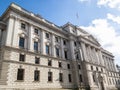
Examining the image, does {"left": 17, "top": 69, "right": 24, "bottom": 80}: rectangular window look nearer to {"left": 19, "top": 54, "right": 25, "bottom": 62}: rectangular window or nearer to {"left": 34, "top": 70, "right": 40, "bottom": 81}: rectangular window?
{"left": 19, "top": 54, "right": 25, "bottom": 62}: rectangular window

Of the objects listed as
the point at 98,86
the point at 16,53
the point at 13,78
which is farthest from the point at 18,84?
the point at 98,86

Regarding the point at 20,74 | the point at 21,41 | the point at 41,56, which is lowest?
the point at 20,74

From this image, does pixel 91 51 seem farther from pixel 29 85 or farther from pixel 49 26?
pixel 29 85

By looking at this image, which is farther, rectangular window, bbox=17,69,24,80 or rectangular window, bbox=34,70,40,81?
rectangular window, bbox=34,70,40,81

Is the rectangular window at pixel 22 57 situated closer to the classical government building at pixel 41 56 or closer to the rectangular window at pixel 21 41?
the classical government building at pixel 41 56

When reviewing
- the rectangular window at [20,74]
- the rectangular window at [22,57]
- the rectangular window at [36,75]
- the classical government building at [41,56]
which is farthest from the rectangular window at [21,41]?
the rectangular window at [36,75]

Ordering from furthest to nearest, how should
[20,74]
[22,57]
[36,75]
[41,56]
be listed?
[41,56]
[36,75]
[22,57]
[20,74]

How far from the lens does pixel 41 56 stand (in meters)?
30.7

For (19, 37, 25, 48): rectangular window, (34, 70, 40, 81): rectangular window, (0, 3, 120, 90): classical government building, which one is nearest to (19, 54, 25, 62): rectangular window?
(0, 3, 120, 90): classical government building

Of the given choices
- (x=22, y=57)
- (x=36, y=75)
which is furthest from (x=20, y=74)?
(x=36, y=75)

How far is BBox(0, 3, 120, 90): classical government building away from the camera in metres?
24.6

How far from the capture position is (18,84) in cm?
2369

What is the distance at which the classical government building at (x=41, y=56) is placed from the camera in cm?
2462

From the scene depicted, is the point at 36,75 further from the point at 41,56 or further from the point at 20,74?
the point at 41,56
